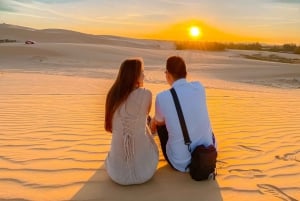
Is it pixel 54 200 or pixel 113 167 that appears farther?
pixel 113 167

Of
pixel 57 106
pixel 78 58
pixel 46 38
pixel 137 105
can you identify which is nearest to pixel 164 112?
pixel 137 105

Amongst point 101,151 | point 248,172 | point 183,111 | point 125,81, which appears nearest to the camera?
point 125,81

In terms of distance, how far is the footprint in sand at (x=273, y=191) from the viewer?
4066 mm

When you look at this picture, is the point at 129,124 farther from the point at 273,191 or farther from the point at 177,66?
the point at 273,191

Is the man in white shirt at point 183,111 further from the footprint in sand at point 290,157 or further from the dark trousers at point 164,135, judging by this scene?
the footprint in sand at point 290,157

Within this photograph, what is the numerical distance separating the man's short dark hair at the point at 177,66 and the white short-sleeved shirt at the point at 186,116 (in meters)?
0.07

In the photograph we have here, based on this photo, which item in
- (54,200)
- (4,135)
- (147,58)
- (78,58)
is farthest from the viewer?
(147,58)

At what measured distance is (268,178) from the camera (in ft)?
14.8

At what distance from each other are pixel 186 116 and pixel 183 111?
0.20 ft

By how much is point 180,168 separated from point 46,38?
55176mm

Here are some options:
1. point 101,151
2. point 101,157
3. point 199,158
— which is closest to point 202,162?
point 199,158

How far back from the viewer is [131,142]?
4.12 metres

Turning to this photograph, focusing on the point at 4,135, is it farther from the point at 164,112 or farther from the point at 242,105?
the point at 242,105

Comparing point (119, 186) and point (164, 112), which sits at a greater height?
point (164, 112)
